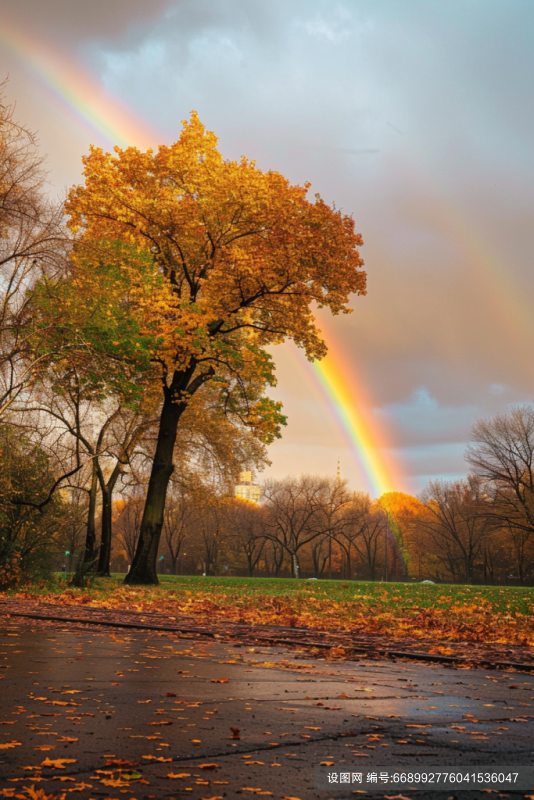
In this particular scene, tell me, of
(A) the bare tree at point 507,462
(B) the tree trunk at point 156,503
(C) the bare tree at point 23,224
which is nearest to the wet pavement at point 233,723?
(C) the bare tree at point 23,224

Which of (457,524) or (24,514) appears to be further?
(457,524)

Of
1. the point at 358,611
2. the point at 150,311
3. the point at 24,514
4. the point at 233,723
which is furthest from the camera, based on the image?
the point at 150,311

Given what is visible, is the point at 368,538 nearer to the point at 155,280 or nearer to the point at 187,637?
the point at 155,280

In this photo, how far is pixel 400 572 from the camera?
318ft

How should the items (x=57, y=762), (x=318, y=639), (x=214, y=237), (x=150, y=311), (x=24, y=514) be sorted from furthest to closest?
(x=214, y=237) → (x=150, y=311) → (x=24, y=514) → (x=318, y=639) → (x=57, y=762)

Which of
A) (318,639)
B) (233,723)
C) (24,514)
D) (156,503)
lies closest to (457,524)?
(156,503)

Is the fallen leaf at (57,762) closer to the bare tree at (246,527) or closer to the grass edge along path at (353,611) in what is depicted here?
the grass edge along path at (353,611)

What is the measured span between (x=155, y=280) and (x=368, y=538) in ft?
247

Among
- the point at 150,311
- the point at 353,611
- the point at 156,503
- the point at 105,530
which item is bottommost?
the point at 353,611

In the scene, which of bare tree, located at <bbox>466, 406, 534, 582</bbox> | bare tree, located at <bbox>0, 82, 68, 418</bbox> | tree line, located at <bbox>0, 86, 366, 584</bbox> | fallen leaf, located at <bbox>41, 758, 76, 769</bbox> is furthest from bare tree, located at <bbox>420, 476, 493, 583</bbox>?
fallen leaf, located at <bbox>41, 758, 76, 769</bbox>

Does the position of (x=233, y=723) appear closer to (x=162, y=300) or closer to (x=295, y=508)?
(x=162, y=300)

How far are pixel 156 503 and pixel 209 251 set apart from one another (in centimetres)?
888

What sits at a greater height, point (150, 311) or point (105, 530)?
point (150, 311)

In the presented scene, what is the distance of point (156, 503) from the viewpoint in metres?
23.4
